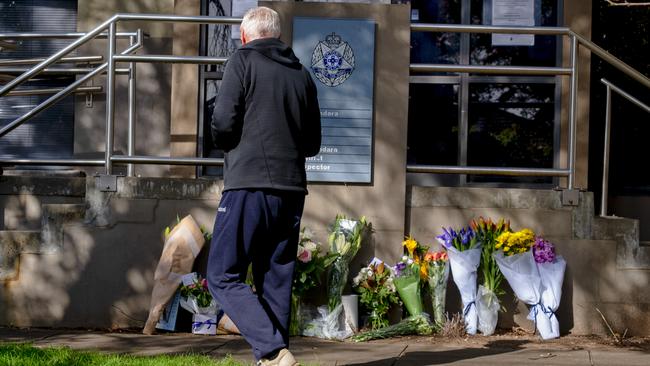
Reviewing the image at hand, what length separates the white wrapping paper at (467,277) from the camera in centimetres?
768

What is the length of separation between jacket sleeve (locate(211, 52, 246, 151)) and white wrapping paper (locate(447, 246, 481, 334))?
2629mm

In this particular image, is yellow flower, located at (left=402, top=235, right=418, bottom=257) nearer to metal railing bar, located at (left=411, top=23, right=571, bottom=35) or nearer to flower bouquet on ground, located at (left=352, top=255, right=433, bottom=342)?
flower bouquet on ground, located at (left=352, top=255, right=433, bottom=342)

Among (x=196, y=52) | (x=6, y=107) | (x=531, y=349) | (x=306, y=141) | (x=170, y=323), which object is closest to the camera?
(x=306, y=141)

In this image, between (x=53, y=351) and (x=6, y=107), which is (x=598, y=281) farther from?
(x=6, y=107)

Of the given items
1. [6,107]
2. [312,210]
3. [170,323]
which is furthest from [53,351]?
[6,107]

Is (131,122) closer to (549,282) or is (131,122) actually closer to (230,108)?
(230,108)

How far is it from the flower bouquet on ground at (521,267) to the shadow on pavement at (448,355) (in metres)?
0.34

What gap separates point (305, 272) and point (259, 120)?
2.15 m

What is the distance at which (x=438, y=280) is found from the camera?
7.72 meters

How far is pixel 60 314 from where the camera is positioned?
25.8 ft

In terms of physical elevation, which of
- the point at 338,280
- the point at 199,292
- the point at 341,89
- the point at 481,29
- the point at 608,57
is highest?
the point at 481,29

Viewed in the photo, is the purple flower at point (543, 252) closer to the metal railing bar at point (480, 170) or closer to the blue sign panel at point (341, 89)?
the metal railing bar at point (480, 170)

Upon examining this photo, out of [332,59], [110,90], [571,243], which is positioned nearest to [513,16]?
[332,59]

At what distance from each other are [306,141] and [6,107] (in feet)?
17.1
